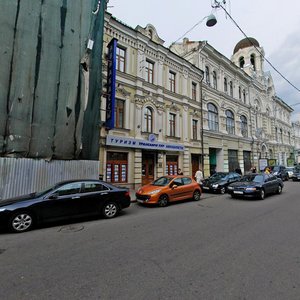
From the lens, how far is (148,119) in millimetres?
16406

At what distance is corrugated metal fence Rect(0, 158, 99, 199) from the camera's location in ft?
30.3

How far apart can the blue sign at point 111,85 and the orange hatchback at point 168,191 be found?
4909 millimetres

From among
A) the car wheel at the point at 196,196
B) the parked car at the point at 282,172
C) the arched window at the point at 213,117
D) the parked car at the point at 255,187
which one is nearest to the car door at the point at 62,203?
the car wheel at the point at 196,196

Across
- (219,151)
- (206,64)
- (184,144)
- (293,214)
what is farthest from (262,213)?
(206,64)

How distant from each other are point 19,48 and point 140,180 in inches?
420

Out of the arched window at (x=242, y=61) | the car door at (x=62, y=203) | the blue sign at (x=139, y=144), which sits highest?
the arched window at (x=242, y=61)

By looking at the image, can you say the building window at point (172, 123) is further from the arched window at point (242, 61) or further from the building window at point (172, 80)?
the arched window at point (242, 61)

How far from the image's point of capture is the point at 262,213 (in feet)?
25.6

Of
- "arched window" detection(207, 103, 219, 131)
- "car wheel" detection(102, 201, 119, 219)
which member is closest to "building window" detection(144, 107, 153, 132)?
"arched window" detection(207, 103, 219, 131)

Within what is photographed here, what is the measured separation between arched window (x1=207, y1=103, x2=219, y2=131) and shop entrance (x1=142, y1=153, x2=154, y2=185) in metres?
9.11

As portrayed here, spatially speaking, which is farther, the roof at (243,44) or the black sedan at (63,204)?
the roof at (243,44)

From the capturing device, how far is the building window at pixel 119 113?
14503 mm

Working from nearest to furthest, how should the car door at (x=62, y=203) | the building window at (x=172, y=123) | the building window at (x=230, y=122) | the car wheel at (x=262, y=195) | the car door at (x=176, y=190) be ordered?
the car door at (x=62, y=203), the car door at (x=176, y=190), the car wheel at (x=262, y=195), the building window at (x=172, y=123), the building window at (x=230, y=122)

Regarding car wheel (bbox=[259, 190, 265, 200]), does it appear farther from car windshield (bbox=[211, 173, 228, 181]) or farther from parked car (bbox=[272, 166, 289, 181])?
parked car (bbox=[272, 166, 289, 181])
